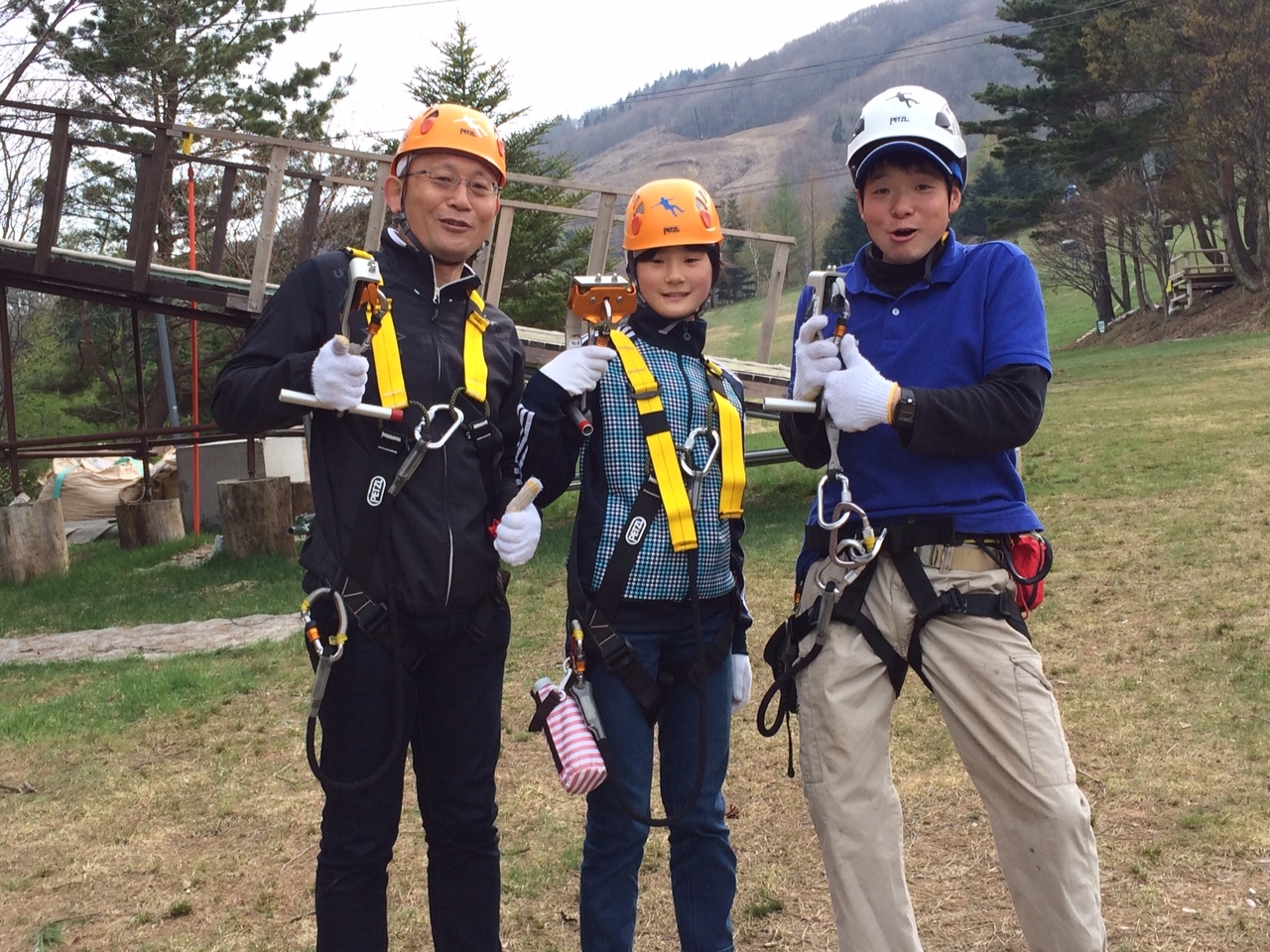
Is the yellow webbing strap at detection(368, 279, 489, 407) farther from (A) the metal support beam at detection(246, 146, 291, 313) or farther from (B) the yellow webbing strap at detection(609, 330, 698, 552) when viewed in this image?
(A) the metal support beam at detection(246, 146, 291, 313)

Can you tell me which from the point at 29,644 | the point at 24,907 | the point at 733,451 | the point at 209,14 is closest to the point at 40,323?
the point at 209,14

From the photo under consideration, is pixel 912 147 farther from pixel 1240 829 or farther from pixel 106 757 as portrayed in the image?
pixel 106 757

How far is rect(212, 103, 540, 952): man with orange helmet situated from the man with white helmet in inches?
35.2

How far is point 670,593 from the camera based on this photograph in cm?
306

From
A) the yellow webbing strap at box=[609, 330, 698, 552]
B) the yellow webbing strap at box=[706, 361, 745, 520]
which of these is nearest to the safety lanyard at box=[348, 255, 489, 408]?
the yellow webbing strap at box=[609, 330, 698, 552]

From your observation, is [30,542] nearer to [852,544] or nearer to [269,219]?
[269,219]

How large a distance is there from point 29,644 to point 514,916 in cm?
712

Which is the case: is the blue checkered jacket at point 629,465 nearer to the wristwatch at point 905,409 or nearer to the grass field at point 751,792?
the wristwatch at point 905,409

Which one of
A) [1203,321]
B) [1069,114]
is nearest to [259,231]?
[1203,321]

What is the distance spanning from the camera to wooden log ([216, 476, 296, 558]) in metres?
12.1

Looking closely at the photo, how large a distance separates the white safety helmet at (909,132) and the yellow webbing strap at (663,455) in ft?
2.58

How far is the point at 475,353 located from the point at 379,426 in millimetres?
350

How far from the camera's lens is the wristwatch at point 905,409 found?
8.89 ft

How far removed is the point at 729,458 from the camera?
3.16 m
